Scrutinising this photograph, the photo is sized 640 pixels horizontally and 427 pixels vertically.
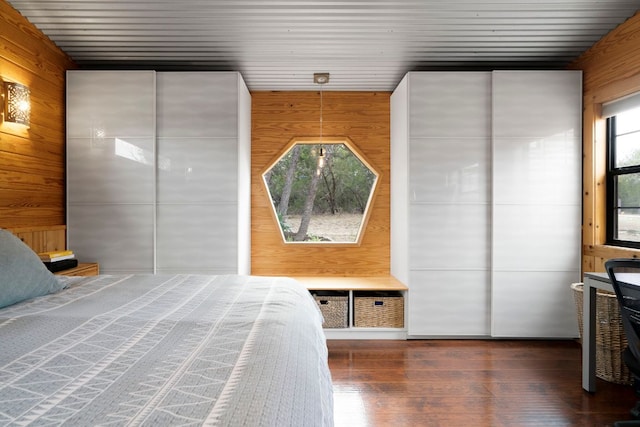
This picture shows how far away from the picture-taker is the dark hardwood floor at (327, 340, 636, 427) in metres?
2.16

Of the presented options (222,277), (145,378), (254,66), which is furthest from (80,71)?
(145,378)

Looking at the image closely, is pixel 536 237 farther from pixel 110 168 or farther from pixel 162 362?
pixel 110 168

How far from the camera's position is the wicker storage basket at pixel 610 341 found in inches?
102

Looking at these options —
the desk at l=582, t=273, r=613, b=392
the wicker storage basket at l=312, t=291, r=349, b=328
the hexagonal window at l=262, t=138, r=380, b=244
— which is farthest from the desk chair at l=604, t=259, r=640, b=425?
the hexagonal window at l=262, t=138, r=380, b=244

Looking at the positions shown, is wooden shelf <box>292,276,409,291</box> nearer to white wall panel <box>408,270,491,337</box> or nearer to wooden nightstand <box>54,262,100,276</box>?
white wall panel <box>408,270,491,337</box>

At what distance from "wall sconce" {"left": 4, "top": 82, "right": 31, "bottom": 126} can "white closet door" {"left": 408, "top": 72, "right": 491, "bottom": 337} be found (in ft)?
9.98

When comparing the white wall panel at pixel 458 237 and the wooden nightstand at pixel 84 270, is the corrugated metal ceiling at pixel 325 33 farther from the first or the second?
the wooden nightstand at pixel 84 270

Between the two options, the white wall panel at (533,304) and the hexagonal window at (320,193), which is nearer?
the white wall panel at (533,304)

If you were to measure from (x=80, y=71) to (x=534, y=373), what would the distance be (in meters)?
4.44

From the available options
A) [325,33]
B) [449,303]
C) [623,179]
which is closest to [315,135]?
[325,33]

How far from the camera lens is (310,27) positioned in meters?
2.87

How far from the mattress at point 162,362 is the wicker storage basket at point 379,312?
1.76 metres

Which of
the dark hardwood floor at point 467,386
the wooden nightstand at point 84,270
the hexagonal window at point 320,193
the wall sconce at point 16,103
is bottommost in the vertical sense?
the dark hardwood floor at point 467,386

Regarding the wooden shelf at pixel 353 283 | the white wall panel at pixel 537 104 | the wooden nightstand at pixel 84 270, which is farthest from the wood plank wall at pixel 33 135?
the white wall panel at pixel 537 104
